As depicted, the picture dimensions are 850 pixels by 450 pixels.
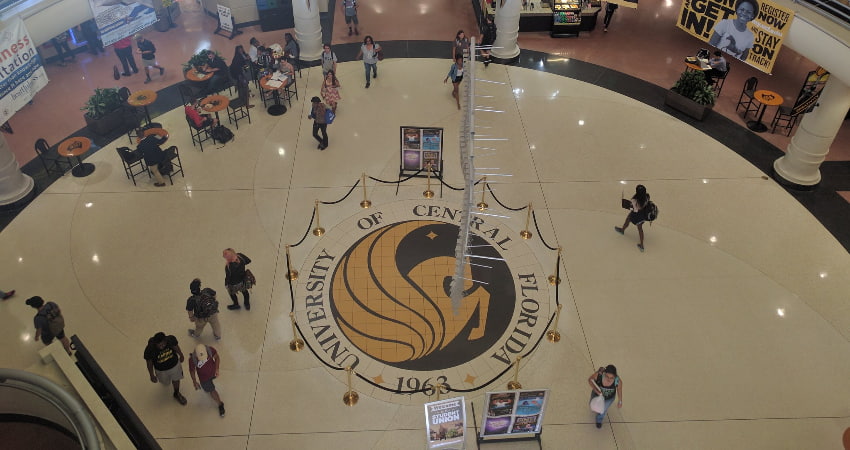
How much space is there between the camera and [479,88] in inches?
599

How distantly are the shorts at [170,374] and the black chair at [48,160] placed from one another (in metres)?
6.68

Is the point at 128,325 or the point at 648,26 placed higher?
the point at 648,26

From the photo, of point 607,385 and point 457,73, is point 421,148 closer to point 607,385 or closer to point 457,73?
point 457,73

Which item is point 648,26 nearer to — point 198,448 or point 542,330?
point 542,330

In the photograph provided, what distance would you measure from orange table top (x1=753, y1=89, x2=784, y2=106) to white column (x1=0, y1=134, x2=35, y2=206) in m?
15.6

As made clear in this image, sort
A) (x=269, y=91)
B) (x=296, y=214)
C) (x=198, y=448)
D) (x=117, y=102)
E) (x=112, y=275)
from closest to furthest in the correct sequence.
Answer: (x=198, y=448), (x=112, y=275), (x=296, y=214), (x=117, y=102), (x=269, y=91)

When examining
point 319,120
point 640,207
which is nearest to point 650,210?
point 640,207

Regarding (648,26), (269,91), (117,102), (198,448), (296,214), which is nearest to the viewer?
(198,448)

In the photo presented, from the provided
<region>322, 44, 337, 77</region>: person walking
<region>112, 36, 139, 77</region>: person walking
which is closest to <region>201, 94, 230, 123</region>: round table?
<region>322, 44, 337, 77</region>: person walking

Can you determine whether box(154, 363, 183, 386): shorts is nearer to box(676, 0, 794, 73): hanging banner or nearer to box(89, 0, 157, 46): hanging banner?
box(89, 0, 157, 46): hanging banner

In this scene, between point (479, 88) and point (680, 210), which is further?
point (479, 88)

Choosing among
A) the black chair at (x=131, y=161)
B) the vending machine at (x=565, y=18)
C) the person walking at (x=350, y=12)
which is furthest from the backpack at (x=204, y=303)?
the vending machine at (x=565, y=18)

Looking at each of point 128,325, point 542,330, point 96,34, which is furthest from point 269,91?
point 542,330

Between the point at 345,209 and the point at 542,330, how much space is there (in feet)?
14.6
